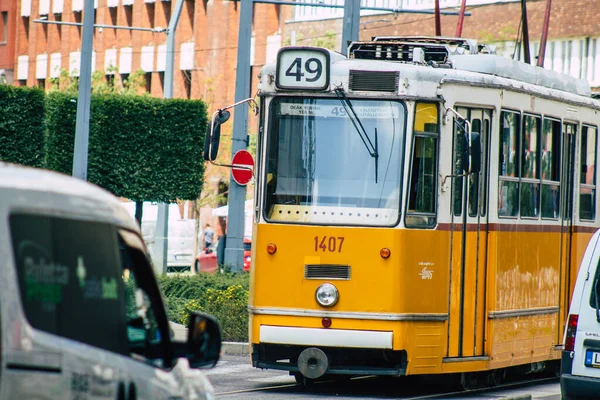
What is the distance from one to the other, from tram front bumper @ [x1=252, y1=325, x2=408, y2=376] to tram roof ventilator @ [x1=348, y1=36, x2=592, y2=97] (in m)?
2.74

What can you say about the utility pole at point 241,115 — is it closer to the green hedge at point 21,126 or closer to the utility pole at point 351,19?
the utility pole at point 351,19

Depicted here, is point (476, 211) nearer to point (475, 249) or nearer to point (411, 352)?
point (475, 249)

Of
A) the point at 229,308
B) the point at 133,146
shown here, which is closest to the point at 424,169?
the point at 229,308

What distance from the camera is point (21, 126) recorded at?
98.0ft

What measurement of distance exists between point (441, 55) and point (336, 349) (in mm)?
3221

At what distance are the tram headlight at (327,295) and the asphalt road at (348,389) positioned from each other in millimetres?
963

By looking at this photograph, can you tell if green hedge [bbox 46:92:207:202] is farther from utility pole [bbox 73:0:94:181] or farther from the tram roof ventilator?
the tram roof ventilator

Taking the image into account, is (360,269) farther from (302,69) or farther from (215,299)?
(215,299)

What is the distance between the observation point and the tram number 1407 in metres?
12.5

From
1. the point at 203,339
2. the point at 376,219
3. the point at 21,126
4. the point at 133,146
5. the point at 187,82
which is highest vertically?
the point at 187,82

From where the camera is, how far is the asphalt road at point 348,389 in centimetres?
1318

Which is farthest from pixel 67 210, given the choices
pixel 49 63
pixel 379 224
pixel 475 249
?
pixel 49 63

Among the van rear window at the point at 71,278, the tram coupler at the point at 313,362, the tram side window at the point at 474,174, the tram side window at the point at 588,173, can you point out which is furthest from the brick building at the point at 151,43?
the van rear window at the point at 71,278

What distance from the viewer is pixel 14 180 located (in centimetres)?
447
